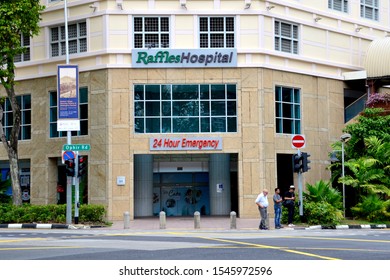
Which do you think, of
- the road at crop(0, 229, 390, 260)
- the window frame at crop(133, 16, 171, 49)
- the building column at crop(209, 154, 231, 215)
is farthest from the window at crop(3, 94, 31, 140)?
the road at crop(0, 229, 390, 260)

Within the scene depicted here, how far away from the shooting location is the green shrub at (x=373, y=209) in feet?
132

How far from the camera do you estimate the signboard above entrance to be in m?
43.9

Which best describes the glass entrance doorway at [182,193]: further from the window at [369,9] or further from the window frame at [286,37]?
the window at [369,9]

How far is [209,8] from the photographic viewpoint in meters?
44.8

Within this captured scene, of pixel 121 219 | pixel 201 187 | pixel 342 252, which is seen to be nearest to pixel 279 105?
pixel 201 187

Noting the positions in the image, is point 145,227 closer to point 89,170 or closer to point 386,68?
point 89,170

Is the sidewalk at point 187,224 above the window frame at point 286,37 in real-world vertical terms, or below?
below

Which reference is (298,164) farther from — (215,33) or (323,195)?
(215,33)

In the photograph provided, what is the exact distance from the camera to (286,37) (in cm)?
4678

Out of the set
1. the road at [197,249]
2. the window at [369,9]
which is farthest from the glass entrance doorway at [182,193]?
the road at [197,249]

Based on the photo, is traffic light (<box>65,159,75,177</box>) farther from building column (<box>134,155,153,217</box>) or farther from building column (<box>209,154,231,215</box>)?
building column (<box>209,154,231,215</box>)

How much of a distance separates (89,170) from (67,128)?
590 cm

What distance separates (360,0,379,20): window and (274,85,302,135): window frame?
8.85 metres

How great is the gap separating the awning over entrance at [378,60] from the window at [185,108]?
10005 millimetres
